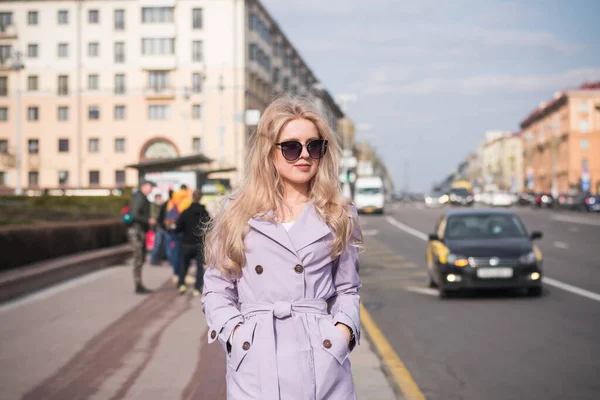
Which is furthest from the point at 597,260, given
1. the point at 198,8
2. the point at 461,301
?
the point at 198,8

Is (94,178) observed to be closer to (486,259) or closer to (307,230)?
(486,259)

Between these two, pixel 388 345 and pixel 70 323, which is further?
pixel 70 323

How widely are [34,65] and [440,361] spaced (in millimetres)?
69442

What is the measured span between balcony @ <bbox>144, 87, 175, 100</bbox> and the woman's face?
67.9 meters

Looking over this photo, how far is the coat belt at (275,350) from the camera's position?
2.89 meters

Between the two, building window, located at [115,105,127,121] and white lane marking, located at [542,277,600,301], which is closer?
white lane marking, located at [542,277,600,301]

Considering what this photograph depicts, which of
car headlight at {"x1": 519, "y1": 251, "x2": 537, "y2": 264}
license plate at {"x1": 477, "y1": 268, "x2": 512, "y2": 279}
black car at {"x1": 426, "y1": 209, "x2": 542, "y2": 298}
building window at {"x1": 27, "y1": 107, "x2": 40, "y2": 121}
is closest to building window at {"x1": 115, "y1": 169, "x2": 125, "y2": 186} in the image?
building window at {"x1": 27, "y1": 107, "x2": 40, "y2": 121}

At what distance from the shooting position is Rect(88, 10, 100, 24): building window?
7050 centimetres

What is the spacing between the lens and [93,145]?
2815 inches

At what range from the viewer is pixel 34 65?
71.8 m

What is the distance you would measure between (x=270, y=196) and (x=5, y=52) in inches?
2927

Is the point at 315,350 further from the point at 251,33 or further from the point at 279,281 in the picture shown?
the point at 251,33

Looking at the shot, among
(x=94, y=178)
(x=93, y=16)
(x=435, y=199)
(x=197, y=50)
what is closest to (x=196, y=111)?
(x=197, y=50)

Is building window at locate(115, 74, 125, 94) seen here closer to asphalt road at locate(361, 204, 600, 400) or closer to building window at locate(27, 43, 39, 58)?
building window at locate(27, 43, 39, 58)
